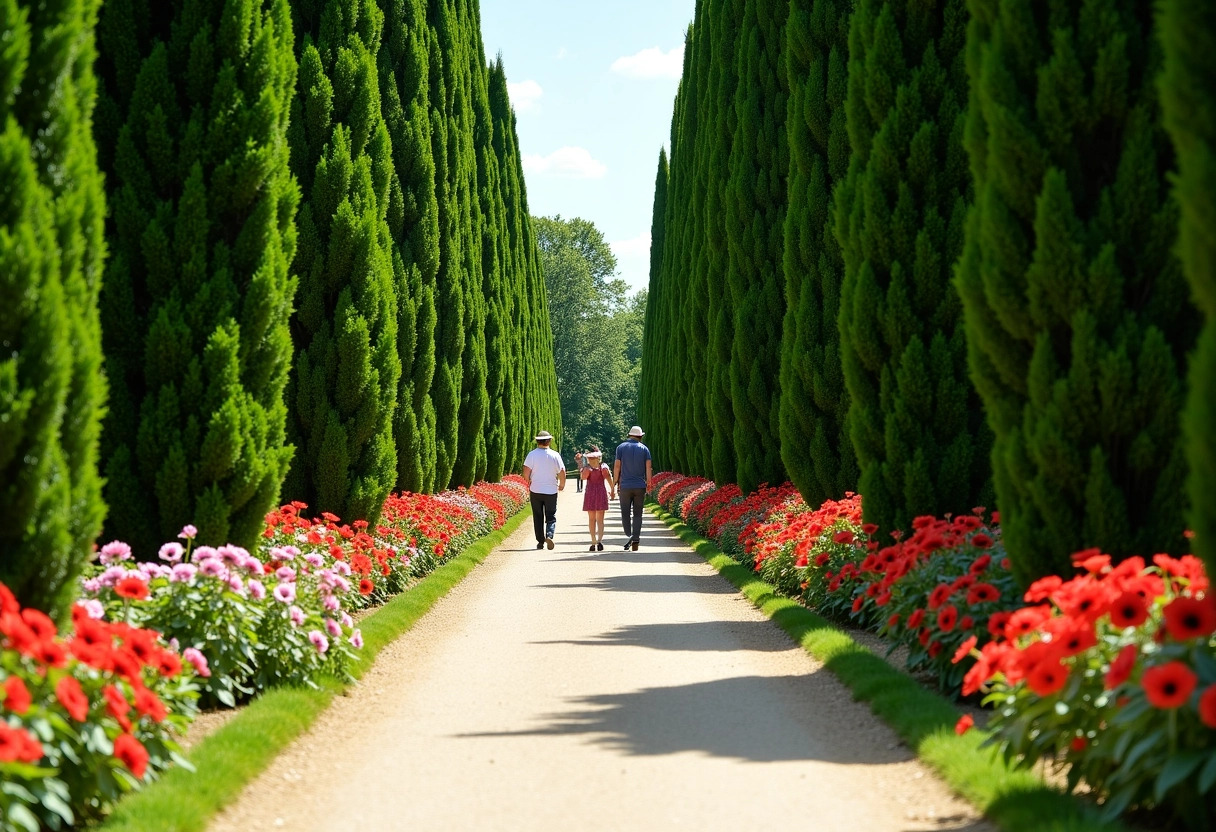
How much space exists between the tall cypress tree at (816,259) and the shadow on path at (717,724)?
6.01 m

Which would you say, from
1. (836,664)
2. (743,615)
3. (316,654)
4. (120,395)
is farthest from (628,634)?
(120,395)

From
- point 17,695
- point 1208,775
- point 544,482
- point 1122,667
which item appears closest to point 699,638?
point 1122,667

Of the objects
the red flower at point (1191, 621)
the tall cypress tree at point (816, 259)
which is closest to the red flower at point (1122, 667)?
the red flower at point (1191, 621)

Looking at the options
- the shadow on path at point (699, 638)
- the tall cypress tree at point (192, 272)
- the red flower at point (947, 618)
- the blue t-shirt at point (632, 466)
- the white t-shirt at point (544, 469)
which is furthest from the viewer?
the blue t-shirt at point (632, 466)

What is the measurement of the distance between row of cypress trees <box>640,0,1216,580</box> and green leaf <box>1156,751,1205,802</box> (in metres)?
0.69

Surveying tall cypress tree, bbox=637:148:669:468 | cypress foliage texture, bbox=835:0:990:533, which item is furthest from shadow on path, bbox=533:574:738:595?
tall cypress tree, bbox=637:148:669:468

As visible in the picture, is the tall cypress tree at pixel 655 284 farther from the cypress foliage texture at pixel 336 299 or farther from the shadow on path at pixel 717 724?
the shadow on path at pixel 717 724

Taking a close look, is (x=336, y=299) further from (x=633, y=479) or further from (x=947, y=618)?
(x=633, y=479)

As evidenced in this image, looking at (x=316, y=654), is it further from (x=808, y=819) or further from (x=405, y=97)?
(x=405, y=97)

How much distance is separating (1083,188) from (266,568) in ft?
17.9

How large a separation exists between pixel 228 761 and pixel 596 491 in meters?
14.8

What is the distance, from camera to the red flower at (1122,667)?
420cm

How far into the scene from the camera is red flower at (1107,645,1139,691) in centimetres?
420

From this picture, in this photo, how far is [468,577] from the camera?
1458 cm
